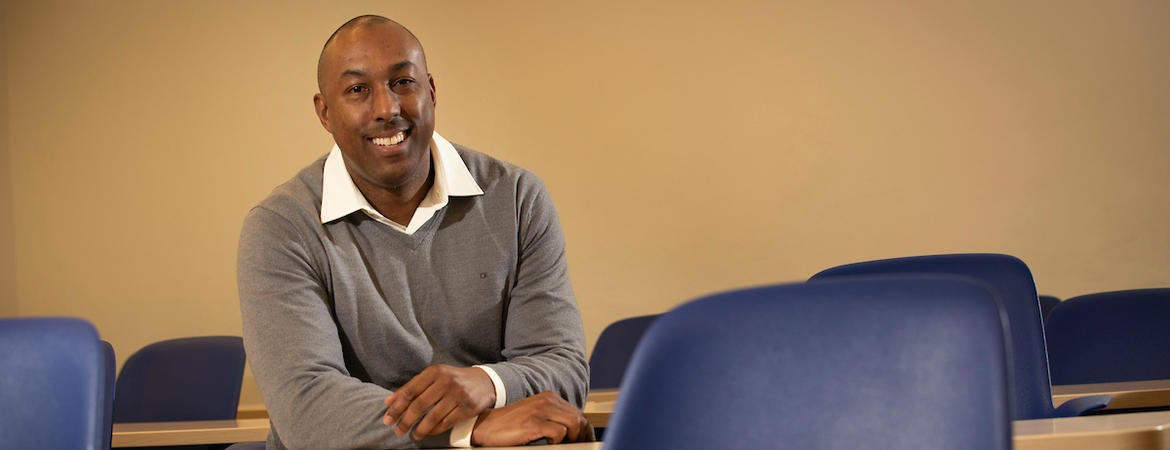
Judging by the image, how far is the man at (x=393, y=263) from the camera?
2.01 meters

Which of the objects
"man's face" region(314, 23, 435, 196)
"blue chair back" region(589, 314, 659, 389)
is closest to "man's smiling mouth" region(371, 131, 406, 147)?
"man's face" region(314, 23, 435, 196)

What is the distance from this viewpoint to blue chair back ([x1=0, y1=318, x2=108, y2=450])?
1.91 meters

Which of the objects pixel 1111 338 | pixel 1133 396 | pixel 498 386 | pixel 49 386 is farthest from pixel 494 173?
pixel 1111 338

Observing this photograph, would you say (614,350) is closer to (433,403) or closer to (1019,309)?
(1019,309)

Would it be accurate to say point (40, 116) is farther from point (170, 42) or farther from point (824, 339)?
point (824, 339)

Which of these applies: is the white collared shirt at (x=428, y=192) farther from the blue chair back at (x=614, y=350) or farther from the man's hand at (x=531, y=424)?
the blue chair back at (x=614, y=350)

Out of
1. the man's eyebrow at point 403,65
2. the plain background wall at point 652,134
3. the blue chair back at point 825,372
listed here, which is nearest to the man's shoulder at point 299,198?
the man's eyebrow at point 403,65

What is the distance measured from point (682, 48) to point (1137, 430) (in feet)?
12.9

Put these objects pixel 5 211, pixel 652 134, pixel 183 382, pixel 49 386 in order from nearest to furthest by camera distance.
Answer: pixel 49 386, pixel 183 382, pixel 652 134, pixel 5 211

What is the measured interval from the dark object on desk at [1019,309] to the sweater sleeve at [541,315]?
26.4 inches

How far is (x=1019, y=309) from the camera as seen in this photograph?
2666mm

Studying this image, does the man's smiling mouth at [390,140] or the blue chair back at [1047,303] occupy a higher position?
the man's smiling mouth at [390,140]

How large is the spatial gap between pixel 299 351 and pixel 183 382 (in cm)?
254

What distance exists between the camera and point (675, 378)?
1079 millimetres
